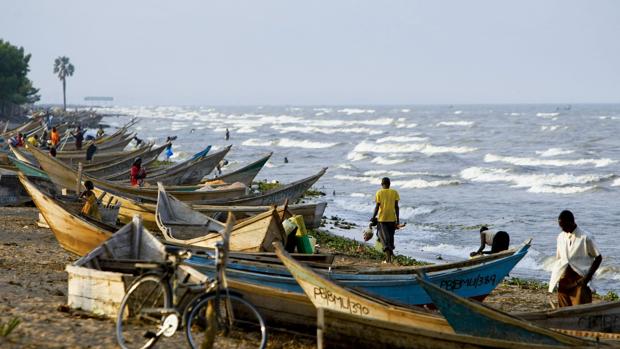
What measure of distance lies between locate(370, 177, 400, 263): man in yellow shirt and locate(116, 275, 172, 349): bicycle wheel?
7089 millimetres

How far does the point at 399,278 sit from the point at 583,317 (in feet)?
7.51

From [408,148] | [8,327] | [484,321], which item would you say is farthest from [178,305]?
[408,148]

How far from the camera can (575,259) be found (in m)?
9.50

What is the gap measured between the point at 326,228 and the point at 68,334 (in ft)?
49.9

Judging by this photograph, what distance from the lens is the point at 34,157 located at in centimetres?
2553

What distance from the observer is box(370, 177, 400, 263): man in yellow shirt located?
587 inches

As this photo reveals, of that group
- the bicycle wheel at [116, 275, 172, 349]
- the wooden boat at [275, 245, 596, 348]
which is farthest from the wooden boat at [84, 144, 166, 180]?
the wooden boat at [275, 245, 596, 348]

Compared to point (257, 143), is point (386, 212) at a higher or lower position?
higher

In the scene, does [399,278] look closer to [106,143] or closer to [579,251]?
[579,251]

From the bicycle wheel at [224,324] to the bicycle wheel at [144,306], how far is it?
0.37 m

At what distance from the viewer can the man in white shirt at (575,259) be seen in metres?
9.40

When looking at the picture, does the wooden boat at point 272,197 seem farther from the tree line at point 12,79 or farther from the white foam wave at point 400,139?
the tree line at point 12,79

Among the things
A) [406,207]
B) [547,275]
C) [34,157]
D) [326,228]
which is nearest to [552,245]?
[547,275]

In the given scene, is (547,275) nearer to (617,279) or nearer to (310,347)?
(617,279)
